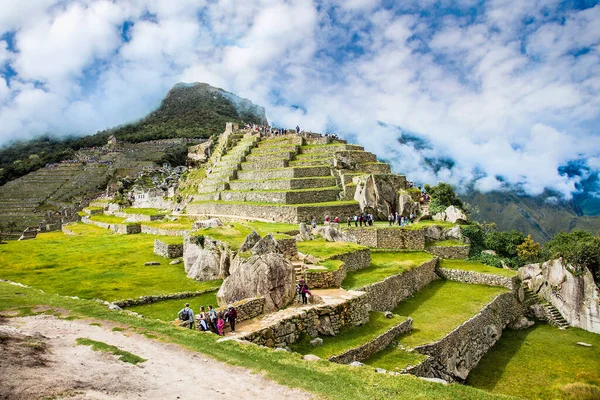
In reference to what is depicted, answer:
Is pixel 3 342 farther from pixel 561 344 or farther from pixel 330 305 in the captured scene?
pixel 561 344

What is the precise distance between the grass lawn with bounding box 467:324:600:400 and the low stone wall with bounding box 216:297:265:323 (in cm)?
907

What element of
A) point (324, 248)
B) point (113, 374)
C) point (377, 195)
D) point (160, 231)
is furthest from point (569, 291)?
point (160, 231)

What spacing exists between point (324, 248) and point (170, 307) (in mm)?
8979

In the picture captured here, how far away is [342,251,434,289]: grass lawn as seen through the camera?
17.3m

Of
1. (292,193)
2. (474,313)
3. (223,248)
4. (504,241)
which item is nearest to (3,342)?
(223,248)

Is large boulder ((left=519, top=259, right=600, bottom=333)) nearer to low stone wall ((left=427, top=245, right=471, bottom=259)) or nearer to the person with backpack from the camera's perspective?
low stone wall ((left=427, top=245, right=471, bottom=259))

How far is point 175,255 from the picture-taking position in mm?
19844

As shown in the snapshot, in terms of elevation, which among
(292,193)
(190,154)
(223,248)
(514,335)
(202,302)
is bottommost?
(514,335)

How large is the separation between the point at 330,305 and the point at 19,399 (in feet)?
27.1

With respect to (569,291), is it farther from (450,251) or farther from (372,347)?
(372,347)

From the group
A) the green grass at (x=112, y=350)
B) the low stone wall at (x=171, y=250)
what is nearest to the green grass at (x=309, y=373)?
the green grass at (x=112, y=350)

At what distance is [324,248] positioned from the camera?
1959 cm

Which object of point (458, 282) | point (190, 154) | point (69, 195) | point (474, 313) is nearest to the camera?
point (474, 313)

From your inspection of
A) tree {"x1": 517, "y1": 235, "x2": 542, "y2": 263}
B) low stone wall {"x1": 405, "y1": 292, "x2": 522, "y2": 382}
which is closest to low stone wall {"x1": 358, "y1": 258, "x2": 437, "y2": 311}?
low stone wall {"x1": 405, "y1": 292, "x2": 522, "y2": 382}
